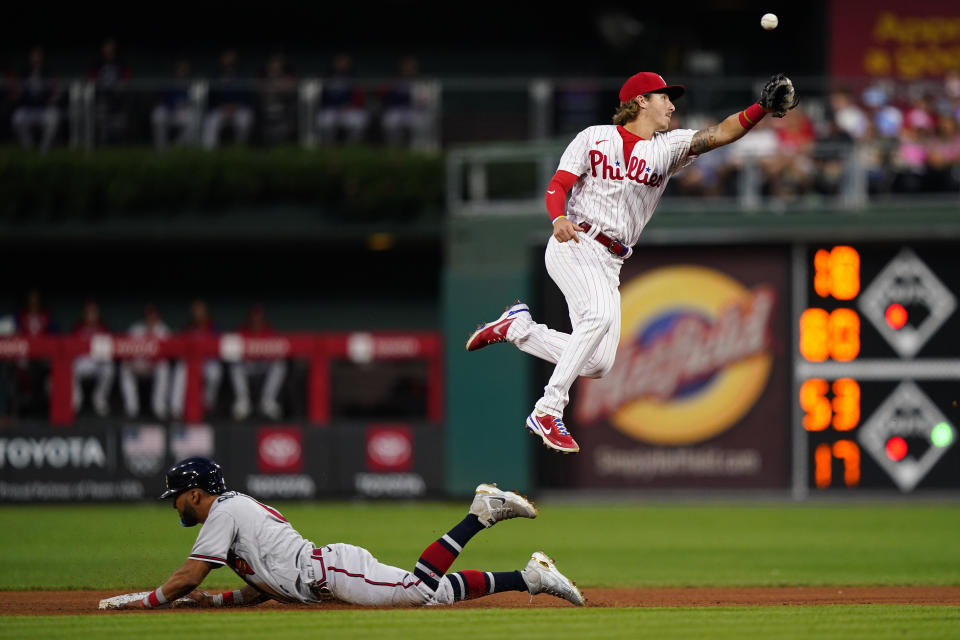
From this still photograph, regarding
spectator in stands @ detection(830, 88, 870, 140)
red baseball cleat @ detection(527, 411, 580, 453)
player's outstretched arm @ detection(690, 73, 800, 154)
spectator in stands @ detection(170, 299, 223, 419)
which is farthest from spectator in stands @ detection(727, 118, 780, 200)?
red baseball cleat @ detection(527, 411, 580, 453)

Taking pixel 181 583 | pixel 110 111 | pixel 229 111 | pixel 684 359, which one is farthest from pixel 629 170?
pixel 110 111

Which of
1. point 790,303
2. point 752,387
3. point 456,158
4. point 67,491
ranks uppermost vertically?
point 456,158

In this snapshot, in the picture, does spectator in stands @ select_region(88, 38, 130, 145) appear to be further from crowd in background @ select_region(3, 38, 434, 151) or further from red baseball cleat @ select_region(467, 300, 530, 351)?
red baseball cleat @ select_region(467, 300, 530, 351)

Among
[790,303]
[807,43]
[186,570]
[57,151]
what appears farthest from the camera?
[807,43]

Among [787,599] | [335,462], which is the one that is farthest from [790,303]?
[787,599]

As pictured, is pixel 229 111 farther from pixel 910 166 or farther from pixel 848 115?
pixel 910 166

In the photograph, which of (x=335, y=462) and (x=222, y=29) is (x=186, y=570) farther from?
(x=222, y=29)

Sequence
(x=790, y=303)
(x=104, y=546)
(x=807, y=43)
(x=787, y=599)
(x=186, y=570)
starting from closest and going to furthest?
1. (x=186, y=570)
2. (x=787, y=599)
3. (x=104, y=546)
4. (x=790, y=303)
5. (x=807, y=43)
